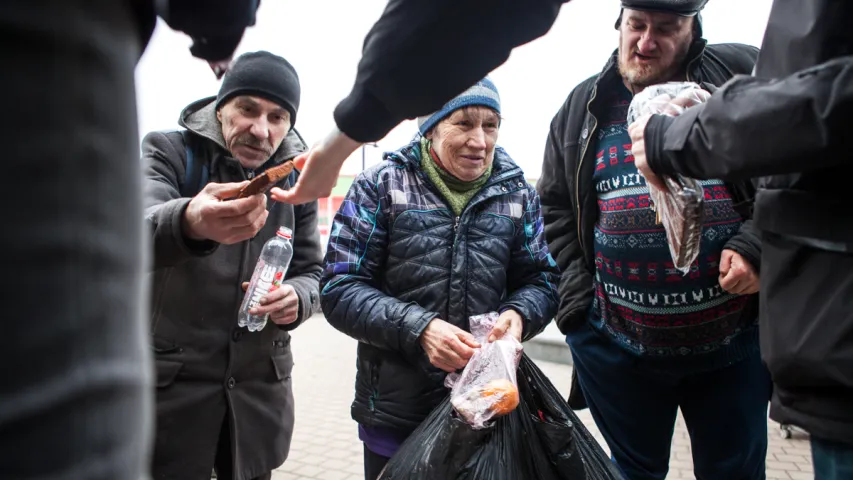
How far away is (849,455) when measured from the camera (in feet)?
4.04

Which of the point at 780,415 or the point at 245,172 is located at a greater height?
the point at 245,172

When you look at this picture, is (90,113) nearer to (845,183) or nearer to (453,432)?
(845,183)

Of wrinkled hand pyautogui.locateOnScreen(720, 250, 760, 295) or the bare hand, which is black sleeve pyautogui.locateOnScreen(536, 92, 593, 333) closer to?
wrinkled hand pyautogui.locateOnScreen(720, 250, 760, 295)

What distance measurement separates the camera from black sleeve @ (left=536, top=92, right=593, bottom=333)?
8.44ft

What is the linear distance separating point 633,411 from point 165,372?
1760mm

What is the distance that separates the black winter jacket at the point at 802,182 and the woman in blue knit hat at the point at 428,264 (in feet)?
3.04

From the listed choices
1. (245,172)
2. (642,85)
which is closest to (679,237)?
(642,85)

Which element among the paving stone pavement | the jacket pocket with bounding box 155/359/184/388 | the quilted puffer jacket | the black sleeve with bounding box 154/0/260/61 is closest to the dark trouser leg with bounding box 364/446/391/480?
the quilted puffer jacket

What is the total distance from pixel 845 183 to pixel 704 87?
1067mm

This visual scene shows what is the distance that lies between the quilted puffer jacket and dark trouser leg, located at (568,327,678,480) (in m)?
0.37

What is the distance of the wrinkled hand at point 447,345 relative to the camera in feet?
6.39

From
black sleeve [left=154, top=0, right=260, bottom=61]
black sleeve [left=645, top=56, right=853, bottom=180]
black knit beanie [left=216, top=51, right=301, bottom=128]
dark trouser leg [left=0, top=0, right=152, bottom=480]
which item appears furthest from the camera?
black knit beanie [left=216, top=51, right=301, bottom=128]

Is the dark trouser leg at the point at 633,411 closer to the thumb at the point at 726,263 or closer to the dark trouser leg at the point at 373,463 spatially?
the thumb at the point at 726,263

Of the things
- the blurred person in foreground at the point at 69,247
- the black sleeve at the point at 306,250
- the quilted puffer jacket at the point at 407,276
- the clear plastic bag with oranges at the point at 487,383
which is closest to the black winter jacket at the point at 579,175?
the quilted puffer jacket at the point at 407,276
